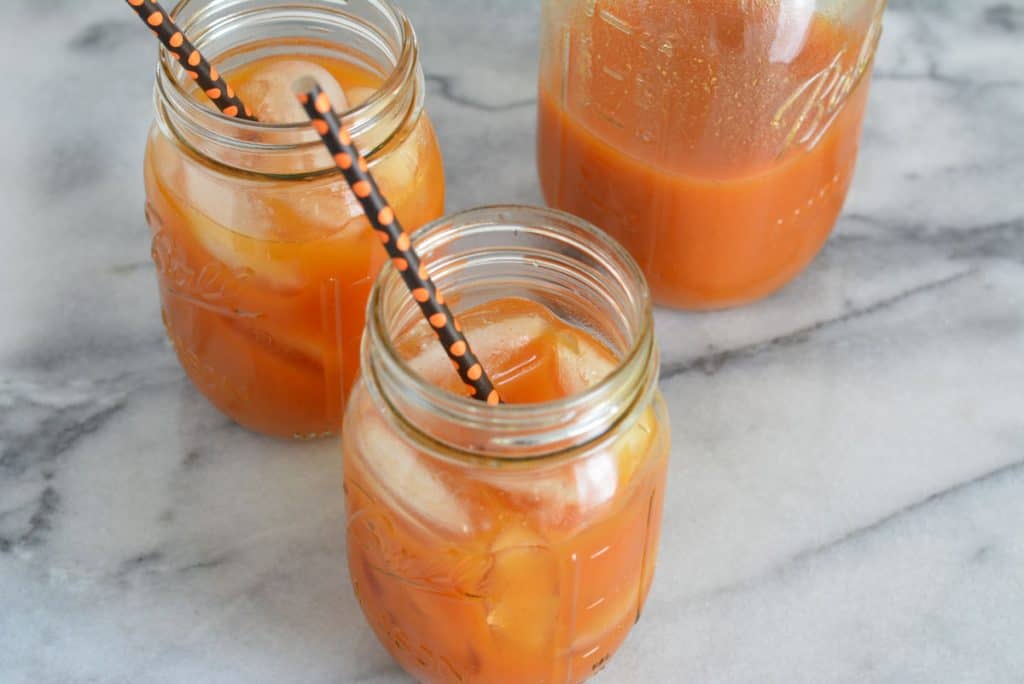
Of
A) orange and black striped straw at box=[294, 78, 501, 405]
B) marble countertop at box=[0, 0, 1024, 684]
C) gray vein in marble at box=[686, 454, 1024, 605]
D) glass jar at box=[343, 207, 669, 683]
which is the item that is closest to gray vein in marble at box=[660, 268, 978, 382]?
marble countertop at box=[0, 0, 1024, 684]

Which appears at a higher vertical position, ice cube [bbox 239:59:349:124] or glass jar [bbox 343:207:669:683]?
ice cube [bbox 239:59:349:124]

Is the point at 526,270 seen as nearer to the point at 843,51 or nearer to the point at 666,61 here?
the point at 666,61

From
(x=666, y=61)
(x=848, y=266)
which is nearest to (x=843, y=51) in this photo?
(x=666, y=61)

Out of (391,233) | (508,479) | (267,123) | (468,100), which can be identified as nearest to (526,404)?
(508,479)

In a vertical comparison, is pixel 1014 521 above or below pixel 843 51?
below

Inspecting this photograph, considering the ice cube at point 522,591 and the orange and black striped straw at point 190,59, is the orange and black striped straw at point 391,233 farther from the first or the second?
the orange and black striped straw at point 190,59

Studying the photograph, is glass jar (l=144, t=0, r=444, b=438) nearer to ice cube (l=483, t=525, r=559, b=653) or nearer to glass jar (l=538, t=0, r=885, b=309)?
glass jar (l=538, t=0, r=885, b=309)

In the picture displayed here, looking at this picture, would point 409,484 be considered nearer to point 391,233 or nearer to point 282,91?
point 391,233
